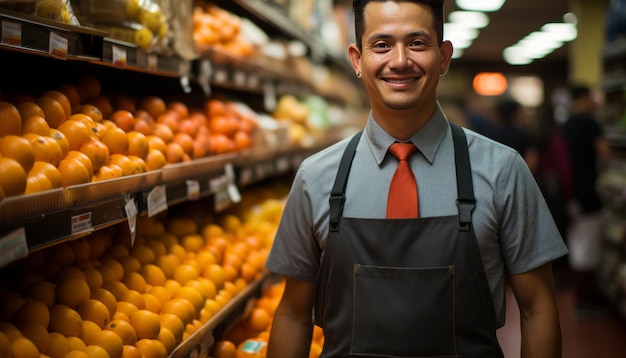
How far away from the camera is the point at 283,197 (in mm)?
5172

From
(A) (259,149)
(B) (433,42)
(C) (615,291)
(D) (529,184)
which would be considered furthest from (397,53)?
(C) (615,291)

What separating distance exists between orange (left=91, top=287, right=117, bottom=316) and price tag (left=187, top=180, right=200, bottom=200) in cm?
64

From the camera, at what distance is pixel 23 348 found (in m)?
1.75

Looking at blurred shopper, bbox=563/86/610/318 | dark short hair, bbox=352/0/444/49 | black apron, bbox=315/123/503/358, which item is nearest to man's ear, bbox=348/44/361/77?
dark short hair, bbox=352/0/444/49

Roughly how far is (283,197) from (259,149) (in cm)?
115

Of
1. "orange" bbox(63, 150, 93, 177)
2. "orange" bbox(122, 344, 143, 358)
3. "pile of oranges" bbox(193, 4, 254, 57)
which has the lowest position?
"orange" bbox(122, 344, 143, 358)

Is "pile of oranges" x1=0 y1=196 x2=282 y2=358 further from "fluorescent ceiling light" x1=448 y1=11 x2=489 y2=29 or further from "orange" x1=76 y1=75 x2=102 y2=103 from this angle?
"fluorescent ceiling light" x1=448 y1=11 x2=489 y2=29

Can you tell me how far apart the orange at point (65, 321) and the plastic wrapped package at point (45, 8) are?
82 centimetres

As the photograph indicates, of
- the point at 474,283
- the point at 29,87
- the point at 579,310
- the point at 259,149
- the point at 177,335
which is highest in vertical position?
the point at 29,87

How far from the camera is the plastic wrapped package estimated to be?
1.73 metres

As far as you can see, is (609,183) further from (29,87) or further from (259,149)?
(29,87)

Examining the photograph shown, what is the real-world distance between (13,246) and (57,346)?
0.54 meters

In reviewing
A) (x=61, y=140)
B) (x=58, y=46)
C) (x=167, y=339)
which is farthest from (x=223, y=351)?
(x=58, y=46)

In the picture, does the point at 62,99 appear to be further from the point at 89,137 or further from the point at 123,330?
the point at 123,330
